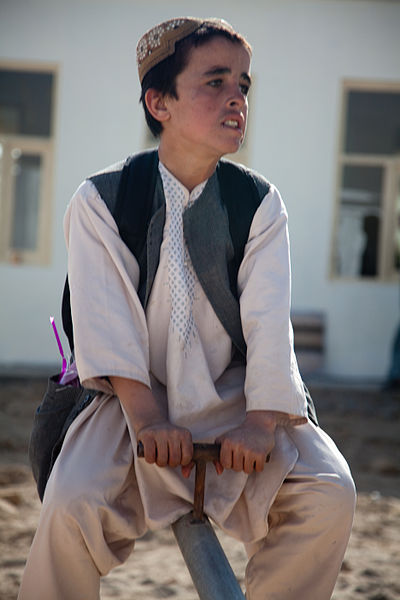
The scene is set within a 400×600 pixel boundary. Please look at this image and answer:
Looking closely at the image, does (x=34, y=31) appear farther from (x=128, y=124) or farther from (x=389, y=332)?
(x=389, y=332)

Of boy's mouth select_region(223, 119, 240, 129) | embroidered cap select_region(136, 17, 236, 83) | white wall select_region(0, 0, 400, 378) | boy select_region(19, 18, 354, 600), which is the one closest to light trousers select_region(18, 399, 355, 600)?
boy select_region(19, 18, 354, 600)

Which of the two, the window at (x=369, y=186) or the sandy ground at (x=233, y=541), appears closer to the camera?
the sandy ground at (x=233, y=541)

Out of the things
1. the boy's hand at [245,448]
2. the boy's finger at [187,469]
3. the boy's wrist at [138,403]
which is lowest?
the boy's finger at [187,469]

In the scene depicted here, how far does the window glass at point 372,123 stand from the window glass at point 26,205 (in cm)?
385

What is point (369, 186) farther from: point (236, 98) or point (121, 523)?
point (121, 523)

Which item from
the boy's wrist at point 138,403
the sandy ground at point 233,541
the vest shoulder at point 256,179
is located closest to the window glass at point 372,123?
the sandy ground at point 233,541

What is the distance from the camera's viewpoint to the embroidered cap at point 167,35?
2.21 m

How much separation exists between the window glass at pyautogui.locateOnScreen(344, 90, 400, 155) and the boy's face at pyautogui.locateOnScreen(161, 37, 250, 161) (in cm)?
772

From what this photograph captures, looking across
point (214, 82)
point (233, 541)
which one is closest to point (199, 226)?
point (214, 82)

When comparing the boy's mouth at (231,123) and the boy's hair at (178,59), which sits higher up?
the boy's hair at (178,59)

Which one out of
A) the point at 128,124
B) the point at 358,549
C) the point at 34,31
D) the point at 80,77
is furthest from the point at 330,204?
the point at 358,549

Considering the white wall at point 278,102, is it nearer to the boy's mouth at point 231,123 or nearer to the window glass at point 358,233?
the window glass at point 358,233

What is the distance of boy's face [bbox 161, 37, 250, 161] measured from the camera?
7.18 feet

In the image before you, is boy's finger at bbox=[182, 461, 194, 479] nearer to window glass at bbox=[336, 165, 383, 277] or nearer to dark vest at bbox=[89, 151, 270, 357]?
dark vest at bbox=[89, 151, 270, 357]
